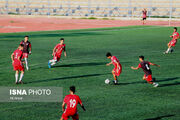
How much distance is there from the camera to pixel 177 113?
12.3 metres

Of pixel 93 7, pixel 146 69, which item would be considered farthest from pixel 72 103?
pixel 93 7

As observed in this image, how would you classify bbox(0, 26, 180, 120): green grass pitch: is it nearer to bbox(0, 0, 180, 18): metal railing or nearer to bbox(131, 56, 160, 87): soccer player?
bbox(131, 56, 160, 87): soccer player

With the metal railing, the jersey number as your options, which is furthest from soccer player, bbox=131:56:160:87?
the metal railing

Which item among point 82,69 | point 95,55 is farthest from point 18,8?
point 82,69

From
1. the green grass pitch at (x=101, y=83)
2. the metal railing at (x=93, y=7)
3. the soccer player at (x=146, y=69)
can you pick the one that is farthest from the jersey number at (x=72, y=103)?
the metal railing at (x=93, y=7)

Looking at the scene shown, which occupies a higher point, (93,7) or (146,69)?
(93,7)

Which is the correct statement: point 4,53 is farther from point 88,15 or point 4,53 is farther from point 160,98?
point 88,15

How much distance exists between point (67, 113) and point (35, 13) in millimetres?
75185

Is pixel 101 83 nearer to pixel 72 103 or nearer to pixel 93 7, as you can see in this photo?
pixel 72 103

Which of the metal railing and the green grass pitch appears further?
the metal railing

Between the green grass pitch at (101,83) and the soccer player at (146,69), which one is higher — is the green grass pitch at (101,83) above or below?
below

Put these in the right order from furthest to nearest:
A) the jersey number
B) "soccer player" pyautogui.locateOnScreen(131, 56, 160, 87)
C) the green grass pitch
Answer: "soccer player" pyautogui.locateOnScreen(131, 56, 160, 87)
the green grass pitch
the jersey number

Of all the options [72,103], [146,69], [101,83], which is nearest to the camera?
[72,103]

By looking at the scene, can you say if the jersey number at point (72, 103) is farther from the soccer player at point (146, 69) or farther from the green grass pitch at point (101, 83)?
the soccer player at point (146, 69)
